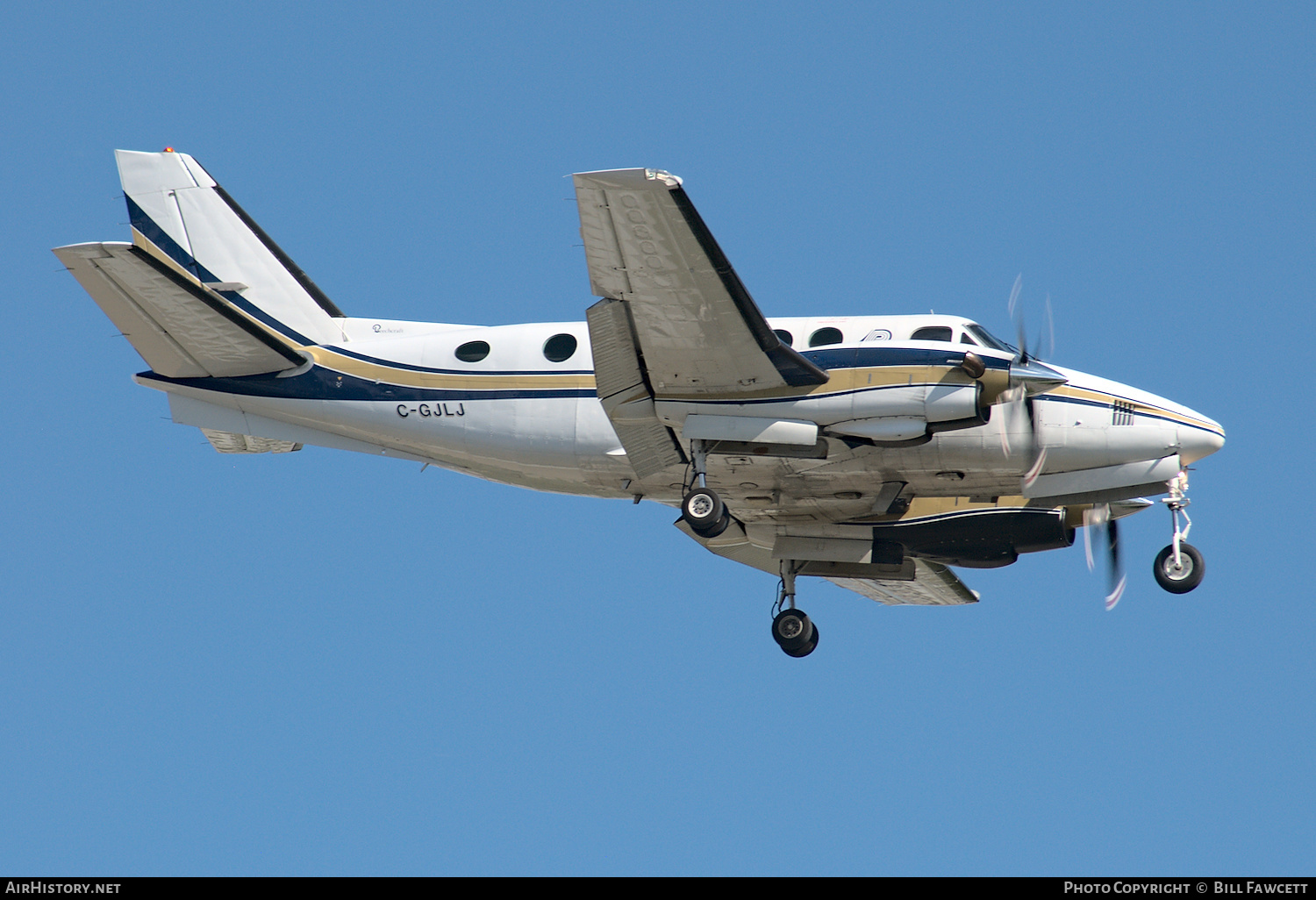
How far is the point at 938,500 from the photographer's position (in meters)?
20.4

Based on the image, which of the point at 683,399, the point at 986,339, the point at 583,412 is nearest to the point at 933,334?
the point at 986,339

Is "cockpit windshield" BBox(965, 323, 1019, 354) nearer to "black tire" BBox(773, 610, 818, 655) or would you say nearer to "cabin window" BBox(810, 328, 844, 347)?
"cabin window" BBox(810, 328, 844, 347)

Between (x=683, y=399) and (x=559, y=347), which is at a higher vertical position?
(x=559, y=347)

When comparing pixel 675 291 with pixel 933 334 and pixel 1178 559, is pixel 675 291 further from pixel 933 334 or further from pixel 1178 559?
pixel 1178 559

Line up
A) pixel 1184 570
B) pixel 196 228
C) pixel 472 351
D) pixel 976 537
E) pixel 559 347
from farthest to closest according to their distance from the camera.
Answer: pixel 196 228 → pixel 976 537 → pixel 472 351 → pixel 559 347 → pixel 1184 570

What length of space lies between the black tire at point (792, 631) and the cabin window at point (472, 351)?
5956mm

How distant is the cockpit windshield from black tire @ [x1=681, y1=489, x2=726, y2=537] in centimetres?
395

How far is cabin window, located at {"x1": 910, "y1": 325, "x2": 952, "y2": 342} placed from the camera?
1781cm

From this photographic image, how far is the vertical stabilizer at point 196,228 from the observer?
21.8m

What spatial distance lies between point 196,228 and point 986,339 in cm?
1248

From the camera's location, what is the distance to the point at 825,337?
60.2 feet

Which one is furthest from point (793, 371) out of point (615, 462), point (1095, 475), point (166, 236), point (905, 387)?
point (166, 236)
